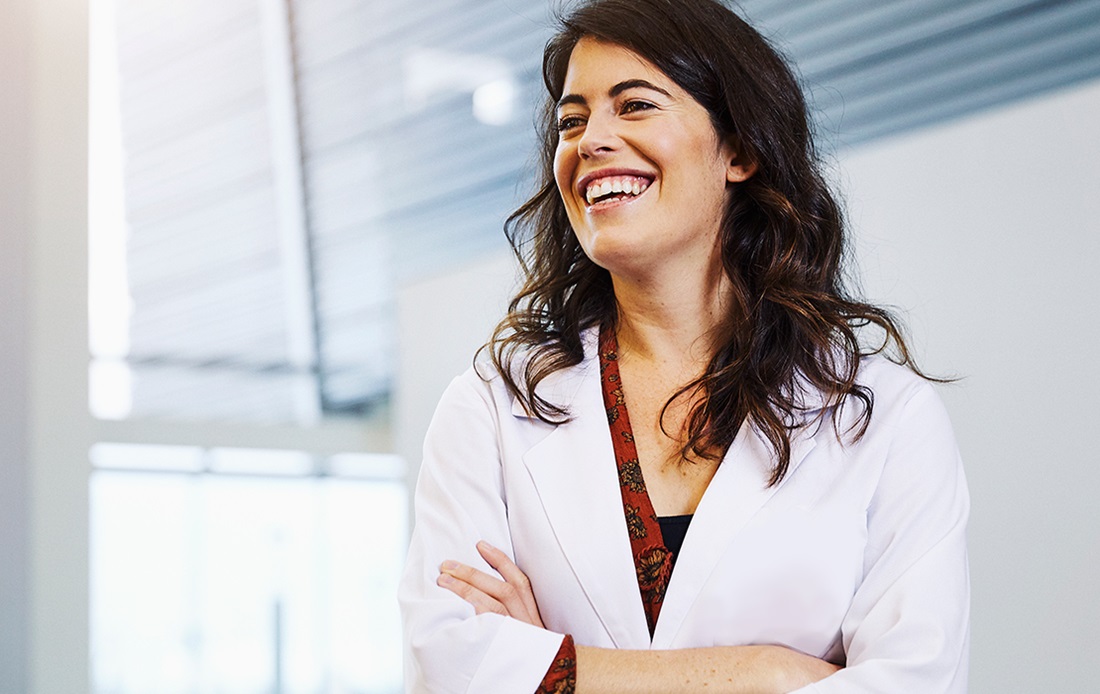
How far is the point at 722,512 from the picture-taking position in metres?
1.55

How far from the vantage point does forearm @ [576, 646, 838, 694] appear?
1.44m

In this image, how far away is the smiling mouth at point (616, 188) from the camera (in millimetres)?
1622

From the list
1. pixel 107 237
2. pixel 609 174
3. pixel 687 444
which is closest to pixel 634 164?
pixel 609 174

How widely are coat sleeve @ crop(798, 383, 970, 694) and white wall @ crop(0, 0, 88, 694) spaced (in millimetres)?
3083

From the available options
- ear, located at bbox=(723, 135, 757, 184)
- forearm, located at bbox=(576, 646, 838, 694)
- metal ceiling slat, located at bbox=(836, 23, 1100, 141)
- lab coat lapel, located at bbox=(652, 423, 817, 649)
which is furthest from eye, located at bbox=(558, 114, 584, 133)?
metal ceiling slat, located at bbox=(836, 23, 1100, 141)

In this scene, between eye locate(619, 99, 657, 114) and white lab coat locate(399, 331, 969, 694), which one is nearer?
white lab coat locate(399, 331, 969, 694)

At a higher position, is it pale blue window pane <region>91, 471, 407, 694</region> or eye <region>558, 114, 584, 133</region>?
eye <region>558, 114, 584, 133</region>

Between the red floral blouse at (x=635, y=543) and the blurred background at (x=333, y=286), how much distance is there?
998 mm

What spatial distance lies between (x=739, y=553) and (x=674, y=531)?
0.29 feet

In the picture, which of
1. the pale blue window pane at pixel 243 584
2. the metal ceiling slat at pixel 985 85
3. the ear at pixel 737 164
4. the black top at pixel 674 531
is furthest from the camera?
the pale blue window pane at pixel 243 584

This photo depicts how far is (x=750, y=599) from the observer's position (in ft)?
4.99

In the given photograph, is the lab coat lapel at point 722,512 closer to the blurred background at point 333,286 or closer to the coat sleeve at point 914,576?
the coat sleeve at point 914,576

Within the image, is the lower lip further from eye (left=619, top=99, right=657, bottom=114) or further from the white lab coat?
the white lab coat

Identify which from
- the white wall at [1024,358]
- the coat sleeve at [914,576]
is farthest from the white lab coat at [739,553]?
the white wall at [1024,358]
